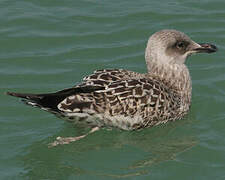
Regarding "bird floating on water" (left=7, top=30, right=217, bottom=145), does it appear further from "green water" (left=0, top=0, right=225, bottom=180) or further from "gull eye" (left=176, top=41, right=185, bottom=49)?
"green water" (left=0, top=0, right=225, bottom=180)

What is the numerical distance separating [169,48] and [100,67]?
204cm

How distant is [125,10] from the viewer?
1534 centimetres

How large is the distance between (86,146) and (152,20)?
4.98 m

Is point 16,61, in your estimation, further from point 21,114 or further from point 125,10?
point 125,10

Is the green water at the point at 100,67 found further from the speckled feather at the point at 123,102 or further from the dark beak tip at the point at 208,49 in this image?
the dark beak tip at the point at 208,49

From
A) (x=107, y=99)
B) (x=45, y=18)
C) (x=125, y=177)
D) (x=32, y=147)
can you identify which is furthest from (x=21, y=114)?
(x=45, y=18)

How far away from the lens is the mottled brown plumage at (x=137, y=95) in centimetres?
1041

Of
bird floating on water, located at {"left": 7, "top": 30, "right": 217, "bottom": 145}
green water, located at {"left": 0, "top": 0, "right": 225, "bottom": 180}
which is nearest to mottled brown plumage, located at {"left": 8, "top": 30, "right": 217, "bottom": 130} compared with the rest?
bird floating on water, located at {"left": 7, "top": 30, "right": 217, "bottom": 145}

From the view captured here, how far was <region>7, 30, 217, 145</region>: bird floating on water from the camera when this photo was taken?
10.4m

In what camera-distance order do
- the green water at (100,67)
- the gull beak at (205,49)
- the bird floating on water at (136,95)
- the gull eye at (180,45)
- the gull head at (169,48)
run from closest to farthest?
the green water at (100,67) < the bird floating on water at (136,95) < the gull head at (169,48) < the gull eye at (180,45) < the gull beak at (205,49)

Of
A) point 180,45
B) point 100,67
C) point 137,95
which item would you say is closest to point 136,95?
point 137,95

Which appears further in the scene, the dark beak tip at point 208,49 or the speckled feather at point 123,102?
the dark beak tip at point 208,49

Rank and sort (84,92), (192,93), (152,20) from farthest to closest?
1. (152,20)
2. (192,93)
3. (84,92)

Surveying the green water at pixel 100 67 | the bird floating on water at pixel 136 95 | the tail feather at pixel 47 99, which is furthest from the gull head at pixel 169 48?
the tail feather at pixel 47 99
